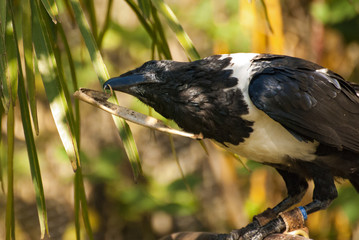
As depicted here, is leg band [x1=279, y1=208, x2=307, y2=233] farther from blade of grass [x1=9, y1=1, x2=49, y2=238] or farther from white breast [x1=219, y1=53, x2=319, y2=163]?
blade of grass [x1=9, y1=1, x2=49, y2=238]

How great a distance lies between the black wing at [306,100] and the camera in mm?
1804

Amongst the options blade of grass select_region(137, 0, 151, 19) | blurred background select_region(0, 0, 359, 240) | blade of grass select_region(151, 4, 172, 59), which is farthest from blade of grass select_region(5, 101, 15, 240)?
blurred background select_region(0, 0, 359, 240)

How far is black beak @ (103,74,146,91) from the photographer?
1742 mm

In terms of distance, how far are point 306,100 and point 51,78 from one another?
2.97 ft

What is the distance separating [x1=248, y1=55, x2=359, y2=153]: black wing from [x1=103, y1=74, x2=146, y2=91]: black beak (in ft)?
1.29

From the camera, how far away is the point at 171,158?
471 cm

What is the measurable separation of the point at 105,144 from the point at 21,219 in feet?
3.00

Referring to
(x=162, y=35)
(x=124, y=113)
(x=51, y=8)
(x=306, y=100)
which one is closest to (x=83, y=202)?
(x=124, y=113)

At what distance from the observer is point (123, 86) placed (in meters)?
1.77

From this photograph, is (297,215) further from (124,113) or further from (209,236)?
(124,113)

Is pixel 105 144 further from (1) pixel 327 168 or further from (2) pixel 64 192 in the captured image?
(1) pixel 327 168

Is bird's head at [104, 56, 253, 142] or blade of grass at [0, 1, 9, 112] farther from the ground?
blade of grass at [0, 1, 9, 112]

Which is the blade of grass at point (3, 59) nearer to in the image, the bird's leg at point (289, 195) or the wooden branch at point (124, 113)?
the wooden branch at point (124, 113)

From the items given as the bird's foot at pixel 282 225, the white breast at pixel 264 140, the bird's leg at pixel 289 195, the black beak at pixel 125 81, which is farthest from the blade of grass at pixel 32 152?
the bird's leg at pixel 289 195
